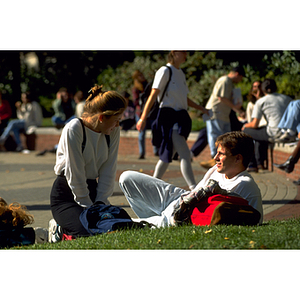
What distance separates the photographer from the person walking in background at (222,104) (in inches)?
367

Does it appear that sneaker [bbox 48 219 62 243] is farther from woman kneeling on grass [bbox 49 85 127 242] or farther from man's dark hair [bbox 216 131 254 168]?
man's dark hair [bbox 216 131 254 168]

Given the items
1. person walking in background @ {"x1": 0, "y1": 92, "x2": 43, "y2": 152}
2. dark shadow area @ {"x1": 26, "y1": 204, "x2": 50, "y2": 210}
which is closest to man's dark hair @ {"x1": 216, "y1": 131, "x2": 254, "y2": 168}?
dark shadow area @ {"x1": 26, "y1": 204, "x2": 50, "y2": 210}

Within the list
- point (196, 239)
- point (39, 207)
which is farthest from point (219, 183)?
point (39, 207)

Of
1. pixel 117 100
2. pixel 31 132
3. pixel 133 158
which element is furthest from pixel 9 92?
pixel 117 100

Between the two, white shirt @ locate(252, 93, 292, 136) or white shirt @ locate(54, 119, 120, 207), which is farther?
white shirt @ locate(252, 93, 292, 136)

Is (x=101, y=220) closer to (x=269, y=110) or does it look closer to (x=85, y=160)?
(x=85, y=160)

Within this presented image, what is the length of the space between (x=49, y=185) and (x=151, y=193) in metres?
4.68

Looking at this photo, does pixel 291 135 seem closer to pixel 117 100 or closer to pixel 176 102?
pixel 176 102

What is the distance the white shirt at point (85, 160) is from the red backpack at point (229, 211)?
106 centimetres

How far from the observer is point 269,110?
898 cm

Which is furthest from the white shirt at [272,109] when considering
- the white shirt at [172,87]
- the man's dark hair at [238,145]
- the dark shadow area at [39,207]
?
the man's dark hair at [238,145]

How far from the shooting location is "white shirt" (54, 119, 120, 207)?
4.26 meters

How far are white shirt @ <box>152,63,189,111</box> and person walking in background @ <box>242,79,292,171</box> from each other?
2837 millimetres

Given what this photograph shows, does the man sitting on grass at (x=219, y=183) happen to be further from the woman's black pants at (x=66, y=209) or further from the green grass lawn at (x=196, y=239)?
the woman's black pants at (x=66, y=209)
